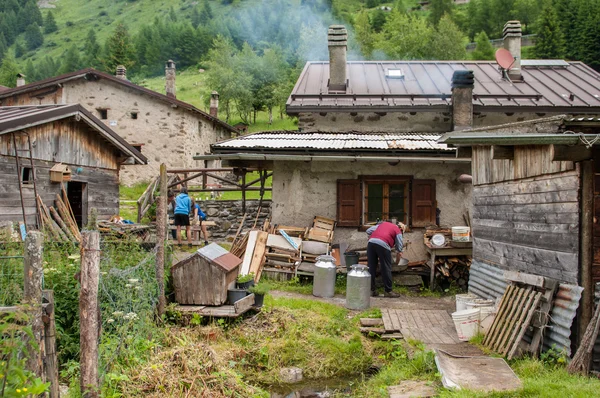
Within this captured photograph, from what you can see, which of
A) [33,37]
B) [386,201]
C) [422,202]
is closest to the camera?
[422,202]

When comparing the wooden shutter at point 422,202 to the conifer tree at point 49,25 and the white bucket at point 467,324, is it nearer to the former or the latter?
the white bucket at point 467,324

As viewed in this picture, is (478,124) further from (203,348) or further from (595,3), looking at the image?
(595,3)

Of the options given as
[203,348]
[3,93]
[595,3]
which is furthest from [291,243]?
[595,3]

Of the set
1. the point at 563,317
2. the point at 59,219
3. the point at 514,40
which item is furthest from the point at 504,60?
the point at 59,219

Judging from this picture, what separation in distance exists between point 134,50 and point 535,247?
249 feet

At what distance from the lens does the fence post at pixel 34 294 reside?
3.97 metres

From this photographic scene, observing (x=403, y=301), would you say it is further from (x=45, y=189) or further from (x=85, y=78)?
(x=85, y=78)

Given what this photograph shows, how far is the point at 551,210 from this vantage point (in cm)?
670

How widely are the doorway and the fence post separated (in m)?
10.5

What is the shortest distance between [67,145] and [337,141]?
673cm

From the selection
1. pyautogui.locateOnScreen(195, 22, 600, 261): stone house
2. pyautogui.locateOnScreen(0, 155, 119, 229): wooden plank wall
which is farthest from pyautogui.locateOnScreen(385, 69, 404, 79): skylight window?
pyautogui.locateOnScreen(0, 155, 119, 229): wooden plank wall

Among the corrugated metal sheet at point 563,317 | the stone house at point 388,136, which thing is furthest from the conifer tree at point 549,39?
the corrugated metal sheet at point 563,317

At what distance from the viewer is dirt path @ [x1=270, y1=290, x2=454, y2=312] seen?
9.73 m

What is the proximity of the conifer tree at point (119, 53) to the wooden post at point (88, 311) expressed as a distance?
68338mm
